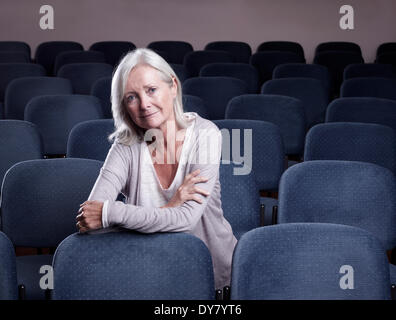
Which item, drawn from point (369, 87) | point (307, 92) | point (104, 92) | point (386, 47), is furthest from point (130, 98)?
point (386, 47)

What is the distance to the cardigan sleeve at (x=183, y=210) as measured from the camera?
1642mm

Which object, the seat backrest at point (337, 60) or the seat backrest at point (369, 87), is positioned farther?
the seat backrest at point (337, 60)

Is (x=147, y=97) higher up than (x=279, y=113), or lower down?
higher up

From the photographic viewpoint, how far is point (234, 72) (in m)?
4.96

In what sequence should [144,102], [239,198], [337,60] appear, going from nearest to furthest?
[144,102], [239,198], [337,60]

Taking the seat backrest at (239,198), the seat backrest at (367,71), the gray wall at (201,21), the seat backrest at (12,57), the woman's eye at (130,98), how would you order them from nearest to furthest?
the woman's eye at (130,98), the seat backrest at (239,198), the seat backrest at (367,71), the seat backrest at (12,57), the gray wall at (201,21)

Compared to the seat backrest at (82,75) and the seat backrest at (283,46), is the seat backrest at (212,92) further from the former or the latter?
the seat backrest at (283,46)

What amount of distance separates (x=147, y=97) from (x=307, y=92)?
2.61 m

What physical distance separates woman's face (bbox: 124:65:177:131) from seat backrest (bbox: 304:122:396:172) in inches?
46.4

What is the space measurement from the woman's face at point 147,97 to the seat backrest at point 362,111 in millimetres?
1827

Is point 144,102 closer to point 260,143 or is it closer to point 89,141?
point 89,141

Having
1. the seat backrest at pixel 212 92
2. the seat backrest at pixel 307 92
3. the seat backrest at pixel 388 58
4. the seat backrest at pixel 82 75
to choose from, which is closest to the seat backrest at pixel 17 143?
the seat backrest at pixel 212 92

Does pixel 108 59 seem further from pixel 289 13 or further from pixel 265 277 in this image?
pixel 265 277
